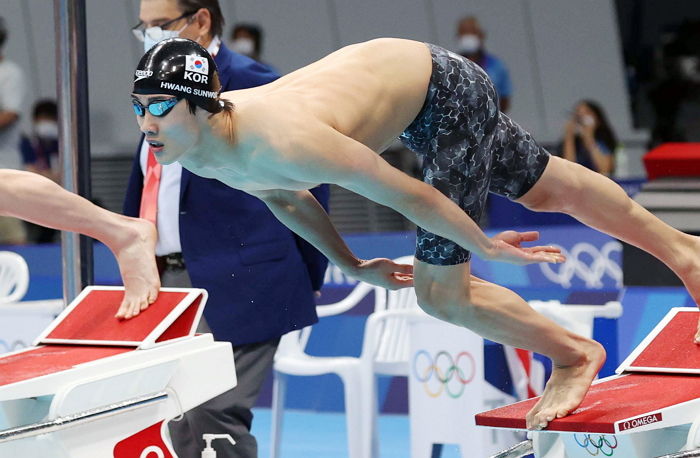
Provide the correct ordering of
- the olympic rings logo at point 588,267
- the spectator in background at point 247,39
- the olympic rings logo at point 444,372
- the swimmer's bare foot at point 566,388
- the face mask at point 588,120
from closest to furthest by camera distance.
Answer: the swimmer's bare foot at point 566,388
the olympic rings logo at point 444,372
the olympic rings logo at point 588,267
the spectator in background at point 247,39
the face mask at point 588,120

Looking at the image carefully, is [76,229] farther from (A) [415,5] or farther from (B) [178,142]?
(A) [415,5]

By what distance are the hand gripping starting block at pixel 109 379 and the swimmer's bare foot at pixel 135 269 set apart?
4cm

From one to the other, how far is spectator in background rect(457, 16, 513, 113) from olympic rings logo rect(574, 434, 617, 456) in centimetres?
626

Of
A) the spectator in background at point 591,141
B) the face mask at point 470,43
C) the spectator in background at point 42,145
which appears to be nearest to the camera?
the spectator in background at point 591,141

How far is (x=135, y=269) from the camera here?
4309 mm

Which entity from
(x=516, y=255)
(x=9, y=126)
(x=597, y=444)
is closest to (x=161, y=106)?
(x=516, y=255)

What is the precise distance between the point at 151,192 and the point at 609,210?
5.45 ft

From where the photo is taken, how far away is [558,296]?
6.49 metres

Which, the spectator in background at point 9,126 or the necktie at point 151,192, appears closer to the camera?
the necktie at point 151,192

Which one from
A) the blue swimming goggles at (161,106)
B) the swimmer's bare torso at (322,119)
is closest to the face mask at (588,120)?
the swimmer's bare torso at (322,119)

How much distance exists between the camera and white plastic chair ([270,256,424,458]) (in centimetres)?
564

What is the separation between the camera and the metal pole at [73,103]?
Answer: 462 centimetres

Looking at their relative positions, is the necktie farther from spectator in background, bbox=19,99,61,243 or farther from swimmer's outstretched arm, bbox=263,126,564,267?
spectator in background, bbox=19,99,61,243

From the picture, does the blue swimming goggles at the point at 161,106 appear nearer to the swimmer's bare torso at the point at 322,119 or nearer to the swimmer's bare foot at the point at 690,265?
the swimmer's bare torso at the point at 322,119
